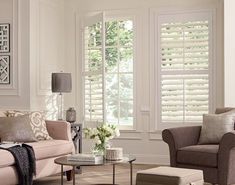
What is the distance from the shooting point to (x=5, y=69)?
23.3 feet

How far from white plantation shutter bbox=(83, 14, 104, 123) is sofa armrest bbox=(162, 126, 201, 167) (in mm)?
1812

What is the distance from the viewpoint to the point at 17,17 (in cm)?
706

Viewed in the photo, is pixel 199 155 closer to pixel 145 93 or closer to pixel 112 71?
pixel 145 93

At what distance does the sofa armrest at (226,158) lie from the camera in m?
5.08

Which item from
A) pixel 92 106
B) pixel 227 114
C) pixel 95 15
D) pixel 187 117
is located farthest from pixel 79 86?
pixel 227 114

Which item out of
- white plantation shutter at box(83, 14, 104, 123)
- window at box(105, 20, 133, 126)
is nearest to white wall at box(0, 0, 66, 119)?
white plantation shutter at box(83, 14, 104, 123)

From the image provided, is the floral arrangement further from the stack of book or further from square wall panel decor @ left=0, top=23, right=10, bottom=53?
square wall panel decor @ left=0, top=23, right=10, bottom=53

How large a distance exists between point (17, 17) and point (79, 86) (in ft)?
5.22

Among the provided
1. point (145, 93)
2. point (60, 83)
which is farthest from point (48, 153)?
point (145, 93)

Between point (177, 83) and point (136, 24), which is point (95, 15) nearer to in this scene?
point (136, 24)

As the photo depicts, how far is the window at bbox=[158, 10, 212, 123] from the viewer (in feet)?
23.7

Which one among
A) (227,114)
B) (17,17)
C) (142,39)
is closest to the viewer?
(227,114)

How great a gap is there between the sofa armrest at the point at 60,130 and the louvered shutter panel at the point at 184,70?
6.01ft

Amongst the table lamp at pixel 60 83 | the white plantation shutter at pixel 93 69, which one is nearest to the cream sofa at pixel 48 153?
the table lamp at pixel 60 83
